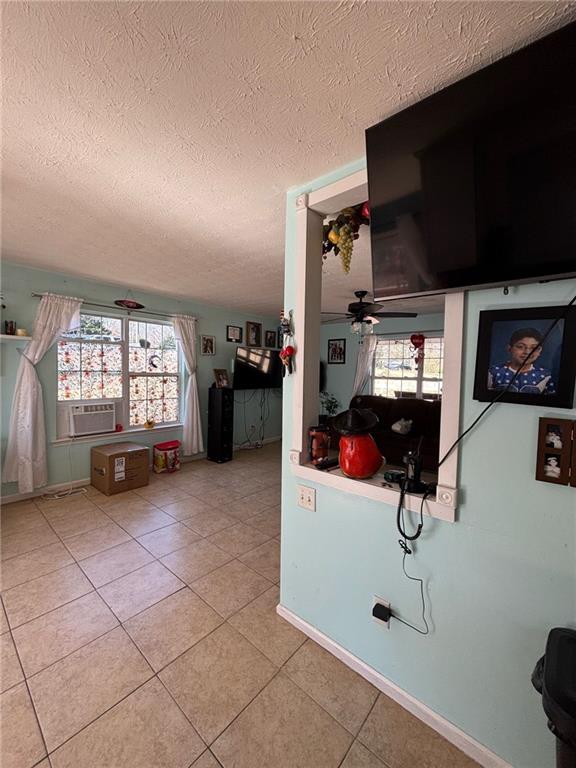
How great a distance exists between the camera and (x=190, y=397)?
4570 mm

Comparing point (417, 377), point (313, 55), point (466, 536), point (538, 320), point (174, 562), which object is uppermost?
point (313, 55)

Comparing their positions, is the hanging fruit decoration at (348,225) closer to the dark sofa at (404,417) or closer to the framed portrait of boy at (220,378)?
the dark sofa at (404,417)

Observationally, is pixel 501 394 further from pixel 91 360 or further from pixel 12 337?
pixel 91 360

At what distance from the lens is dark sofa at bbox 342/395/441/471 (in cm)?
396

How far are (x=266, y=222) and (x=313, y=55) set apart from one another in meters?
1.16

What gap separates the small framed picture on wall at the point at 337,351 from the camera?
6023mm

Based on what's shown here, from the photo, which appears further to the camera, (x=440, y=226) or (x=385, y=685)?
(x=385, y=685)

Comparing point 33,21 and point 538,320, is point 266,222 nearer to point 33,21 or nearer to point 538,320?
point 33,21

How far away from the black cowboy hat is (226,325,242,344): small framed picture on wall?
160 inches

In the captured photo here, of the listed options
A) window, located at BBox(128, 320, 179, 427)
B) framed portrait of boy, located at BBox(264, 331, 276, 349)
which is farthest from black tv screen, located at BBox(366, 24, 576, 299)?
framed portrait of boy, located at BBox(264, 331, 276, 349)

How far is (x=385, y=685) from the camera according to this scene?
1.32m

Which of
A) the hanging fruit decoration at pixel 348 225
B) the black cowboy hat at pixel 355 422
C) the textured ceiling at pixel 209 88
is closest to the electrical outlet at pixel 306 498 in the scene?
the black cowboy hat at pixel 355 422

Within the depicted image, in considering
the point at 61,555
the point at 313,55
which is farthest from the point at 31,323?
the point at 313,55

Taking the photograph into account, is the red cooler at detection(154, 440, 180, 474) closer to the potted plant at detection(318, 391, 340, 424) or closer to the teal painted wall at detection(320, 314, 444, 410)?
the potted plant at detection(318, 391, 340, 424)
